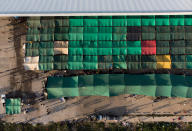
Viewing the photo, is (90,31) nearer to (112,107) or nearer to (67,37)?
(67,37)

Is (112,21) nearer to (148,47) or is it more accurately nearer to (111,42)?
(111,42)

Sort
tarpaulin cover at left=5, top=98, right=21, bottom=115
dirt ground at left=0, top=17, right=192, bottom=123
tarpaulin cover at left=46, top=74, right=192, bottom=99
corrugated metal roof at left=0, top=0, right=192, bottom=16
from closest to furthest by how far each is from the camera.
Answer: corrugated metal roof at left=0, top=0, right=192, bottom=16 → tarpaulin cover at left=46, top=74, right=192, bottom=99 → tarpaulin cover at left=5, top=98, right=21, bottom=115 → dirt ground at left=0, top=17, right=192, bottom=123

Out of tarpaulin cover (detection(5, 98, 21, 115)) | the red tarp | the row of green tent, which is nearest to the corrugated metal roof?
the row of green tent

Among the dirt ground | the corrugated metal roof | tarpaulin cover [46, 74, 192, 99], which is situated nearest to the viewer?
the corrugated metal roof

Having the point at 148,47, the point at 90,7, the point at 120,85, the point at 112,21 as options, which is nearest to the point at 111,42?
the point at 112,21

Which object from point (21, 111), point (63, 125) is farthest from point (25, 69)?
point (63, 125)

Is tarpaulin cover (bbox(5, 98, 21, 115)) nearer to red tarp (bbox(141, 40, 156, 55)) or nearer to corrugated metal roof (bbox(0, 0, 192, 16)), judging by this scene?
A: corrugated metal roof (bbox(0, 0, 192, 16))
